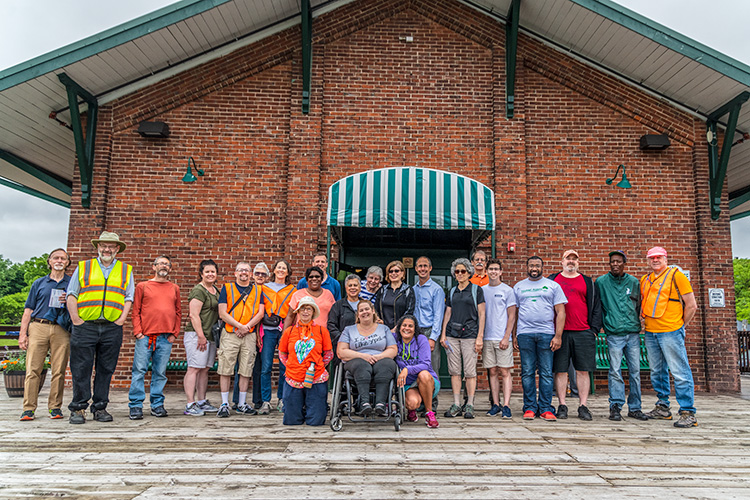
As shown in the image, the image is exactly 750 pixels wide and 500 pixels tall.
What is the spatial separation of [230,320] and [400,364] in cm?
198

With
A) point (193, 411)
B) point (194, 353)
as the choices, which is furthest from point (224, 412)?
point (194, 353)

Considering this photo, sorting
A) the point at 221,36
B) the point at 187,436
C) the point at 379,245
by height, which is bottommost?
the point at 187,436

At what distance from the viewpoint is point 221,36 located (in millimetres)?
8398

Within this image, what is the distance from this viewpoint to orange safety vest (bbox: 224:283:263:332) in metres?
5.88

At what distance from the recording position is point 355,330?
5363 mm

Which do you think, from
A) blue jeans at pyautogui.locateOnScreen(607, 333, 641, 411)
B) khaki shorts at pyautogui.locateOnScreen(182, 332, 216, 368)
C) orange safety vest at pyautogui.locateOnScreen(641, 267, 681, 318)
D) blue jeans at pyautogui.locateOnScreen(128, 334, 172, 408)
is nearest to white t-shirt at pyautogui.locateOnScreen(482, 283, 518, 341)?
blue jeans at pyautogui.locateOnScreen(607, 333, 641, 411)

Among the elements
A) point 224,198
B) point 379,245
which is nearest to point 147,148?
point 224,198

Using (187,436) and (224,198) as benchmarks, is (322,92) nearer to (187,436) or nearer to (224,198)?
(224,198)

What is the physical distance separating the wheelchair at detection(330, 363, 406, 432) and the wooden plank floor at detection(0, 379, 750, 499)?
127 millimetres

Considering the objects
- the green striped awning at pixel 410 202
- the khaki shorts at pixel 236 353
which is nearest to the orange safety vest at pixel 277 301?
the khaki shorts at pixel 236 353

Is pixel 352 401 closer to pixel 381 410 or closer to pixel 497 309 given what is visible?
pixel 381 410

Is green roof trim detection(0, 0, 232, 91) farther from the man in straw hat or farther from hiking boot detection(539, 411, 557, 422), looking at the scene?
hiking boot detection(539, 411, 557, 422)

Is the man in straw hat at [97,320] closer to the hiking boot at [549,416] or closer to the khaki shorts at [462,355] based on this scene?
the khaki shorts at [462,355]

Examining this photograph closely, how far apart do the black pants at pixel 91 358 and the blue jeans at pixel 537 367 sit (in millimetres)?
4470
